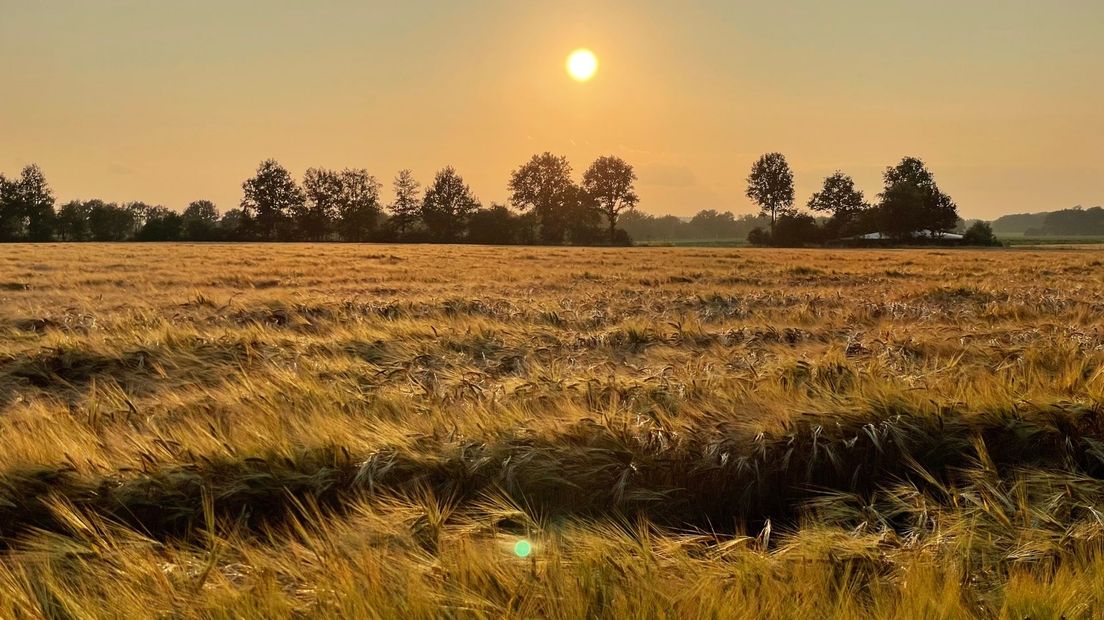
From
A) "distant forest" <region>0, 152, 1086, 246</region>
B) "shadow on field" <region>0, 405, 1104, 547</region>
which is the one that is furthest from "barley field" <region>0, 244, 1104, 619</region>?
"distant forest" <region>0, 152, 1086, 246</region>

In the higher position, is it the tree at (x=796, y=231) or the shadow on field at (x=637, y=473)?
the tree at (x=796, y=231)

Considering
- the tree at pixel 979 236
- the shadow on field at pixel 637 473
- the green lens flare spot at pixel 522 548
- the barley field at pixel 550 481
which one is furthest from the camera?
the tree at pixel 979 236

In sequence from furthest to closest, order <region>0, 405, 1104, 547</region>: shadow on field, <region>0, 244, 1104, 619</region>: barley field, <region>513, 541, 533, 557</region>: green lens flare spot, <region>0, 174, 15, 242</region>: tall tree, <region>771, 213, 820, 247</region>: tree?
<region>771, 213, 820, 247</region>: tree < <region>0, 174, 15, 242</region>: tall tree < <region>0, 405, 1104, 547</region>: shadow on field < <region>513, 541, 533, 557</region>: green lens flare spot < <region>0, 244, 1104, 619</region>: barley field

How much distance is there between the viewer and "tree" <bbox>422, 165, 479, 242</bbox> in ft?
313

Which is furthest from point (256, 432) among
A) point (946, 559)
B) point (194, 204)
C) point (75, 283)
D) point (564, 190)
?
point (194, 204)

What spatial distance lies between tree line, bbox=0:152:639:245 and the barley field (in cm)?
8657

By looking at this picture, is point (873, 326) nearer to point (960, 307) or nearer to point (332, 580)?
point (960, 307)

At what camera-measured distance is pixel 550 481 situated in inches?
126

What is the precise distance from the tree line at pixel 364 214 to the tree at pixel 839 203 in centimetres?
2988

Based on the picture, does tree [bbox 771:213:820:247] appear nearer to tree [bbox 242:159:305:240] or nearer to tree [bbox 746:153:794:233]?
tree [bbox 746:153:794:233]

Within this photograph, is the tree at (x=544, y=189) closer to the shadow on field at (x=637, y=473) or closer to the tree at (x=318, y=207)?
the tree at (x=318, y=207)

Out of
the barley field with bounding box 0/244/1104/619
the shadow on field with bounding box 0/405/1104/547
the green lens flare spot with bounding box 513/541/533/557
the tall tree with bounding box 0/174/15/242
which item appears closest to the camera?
the barley field with bounding box 0/244/1104/619

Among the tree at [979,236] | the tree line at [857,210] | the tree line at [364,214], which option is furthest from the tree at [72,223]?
the tree at [979,236]

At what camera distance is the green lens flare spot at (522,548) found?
2262 millimetres
